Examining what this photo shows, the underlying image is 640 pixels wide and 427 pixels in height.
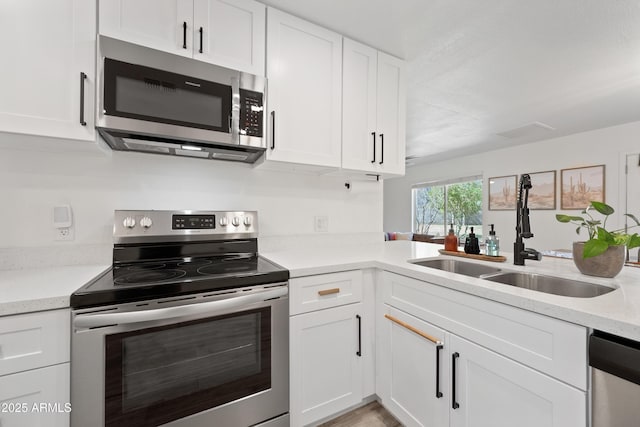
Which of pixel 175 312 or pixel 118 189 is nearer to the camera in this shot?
pixel 175 312

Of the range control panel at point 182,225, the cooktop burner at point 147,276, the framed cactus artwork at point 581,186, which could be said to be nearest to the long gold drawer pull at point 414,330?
the range control panel at point 182,225

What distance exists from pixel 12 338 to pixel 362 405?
5.22ft

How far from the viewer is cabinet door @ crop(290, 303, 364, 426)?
1.29 m

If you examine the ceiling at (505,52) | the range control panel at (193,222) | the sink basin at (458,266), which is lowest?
the sink basin at (458,266)

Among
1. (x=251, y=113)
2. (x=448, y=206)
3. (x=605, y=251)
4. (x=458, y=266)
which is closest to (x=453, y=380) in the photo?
(x=458, y=266)

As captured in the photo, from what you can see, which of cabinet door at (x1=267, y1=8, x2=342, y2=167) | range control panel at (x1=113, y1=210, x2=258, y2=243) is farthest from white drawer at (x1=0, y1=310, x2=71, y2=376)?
cabinet door at (x1=267, y1=8, x2=342, y2=167)

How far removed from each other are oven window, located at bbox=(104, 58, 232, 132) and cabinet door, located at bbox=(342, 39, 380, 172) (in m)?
0.78

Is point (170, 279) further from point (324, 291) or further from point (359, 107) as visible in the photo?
point (359, 107)

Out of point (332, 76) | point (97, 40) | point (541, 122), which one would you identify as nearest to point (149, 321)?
point (97, 40)

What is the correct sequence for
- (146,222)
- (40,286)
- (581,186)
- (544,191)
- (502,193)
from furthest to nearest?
(502,193) → (544,191) → (581,186) → (146,222) → (40,286)

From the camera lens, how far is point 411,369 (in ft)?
4.26

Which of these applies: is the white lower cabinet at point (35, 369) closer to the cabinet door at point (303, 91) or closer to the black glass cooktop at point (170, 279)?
the black glass cooktop at point (170, 279)

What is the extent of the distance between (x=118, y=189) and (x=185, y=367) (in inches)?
41.1

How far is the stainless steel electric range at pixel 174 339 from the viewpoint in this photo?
915 mm
